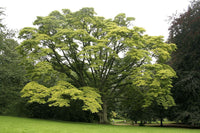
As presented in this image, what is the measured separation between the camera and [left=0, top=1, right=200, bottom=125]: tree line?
15.3 m

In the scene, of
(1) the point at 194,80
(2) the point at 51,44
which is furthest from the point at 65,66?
(1) the point at 194,80

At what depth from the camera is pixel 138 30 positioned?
16.2 metres

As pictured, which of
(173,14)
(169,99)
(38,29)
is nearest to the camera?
(169,99)

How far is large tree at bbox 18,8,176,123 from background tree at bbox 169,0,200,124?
2.09 m

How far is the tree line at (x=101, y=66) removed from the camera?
15266 millimetres

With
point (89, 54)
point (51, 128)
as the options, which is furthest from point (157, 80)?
point (51, 128)

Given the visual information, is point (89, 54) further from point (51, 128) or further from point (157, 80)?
point (51, 128)

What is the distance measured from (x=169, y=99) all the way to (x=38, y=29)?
1437 cm

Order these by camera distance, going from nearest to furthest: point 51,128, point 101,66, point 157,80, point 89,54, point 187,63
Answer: point 51,128 → point 157,80 → point 89,54 → point 101,66 → point 187,63

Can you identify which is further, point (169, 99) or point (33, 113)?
point (33, 113)

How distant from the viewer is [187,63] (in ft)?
63.4

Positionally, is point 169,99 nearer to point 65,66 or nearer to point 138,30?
point 138,30

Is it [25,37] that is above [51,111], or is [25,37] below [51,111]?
above

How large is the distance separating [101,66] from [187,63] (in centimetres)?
937
